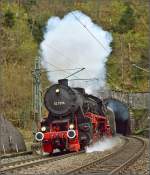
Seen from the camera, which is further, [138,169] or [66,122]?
[66,122]

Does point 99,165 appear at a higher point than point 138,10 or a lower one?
lower

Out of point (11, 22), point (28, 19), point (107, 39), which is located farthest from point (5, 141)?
point (28, 19)

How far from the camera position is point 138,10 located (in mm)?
88812

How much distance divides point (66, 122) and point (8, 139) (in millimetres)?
3896

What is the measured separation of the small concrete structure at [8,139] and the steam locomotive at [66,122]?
97.2 inches

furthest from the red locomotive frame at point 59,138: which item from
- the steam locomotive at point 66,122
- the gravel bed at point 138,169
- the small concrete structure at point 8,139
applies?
the gravel bed at point 138,169

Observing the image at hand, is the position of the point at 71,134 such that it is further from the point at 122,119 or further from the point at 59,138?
the point at 122,119

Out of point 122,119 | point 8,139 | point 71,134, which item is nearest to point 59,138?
point 71,134

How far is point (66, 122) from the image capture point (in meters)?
20.8

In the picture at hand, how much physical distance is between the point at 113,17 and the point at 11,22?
25265mm

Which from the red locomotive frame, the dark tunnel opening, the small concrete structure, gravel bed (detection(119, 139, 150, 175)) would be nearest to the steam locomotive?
the red locomotive frame

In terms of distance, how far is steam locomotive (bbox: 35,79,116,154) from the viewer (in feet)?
66.4

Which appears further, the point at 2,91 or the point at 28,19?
the point at 28,19

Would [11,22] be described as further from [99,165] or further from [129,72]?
[99,165]
